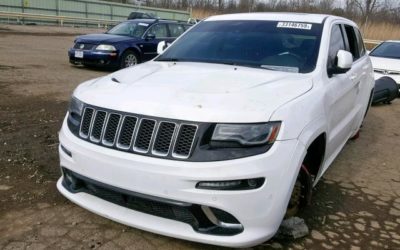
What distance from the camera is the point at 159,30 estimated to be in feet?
43.9

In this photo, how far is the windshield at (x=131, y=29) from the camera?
1285 centimetres

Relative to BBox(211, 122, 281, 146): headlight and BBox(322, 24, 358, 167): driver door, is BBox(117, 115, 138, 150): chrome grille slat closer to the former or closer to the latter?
BBox(211, 122, 281, 146): headlight

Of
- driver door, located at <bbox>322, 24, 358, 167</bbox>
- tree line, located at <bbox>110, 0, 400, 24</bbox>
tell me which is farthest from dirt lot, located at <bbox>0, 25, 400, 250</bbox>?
tree line, located at <bbox>110, 0, 400, 24</bbox>

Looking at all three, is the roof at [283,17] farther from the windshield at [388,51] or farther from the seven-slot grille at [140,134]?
the windshield at [388,51]

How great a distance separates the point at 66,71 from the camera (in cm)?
1159

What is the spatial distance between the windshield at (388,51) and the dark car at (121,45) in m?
6.18

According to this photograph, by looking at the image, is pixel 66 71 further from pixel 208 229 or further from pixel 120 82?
pixel 208 229

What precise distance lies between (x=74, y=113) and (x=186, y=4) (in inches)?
2151

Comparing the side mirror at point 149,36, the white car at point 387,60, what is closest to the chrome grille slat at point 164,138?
the white car at point 387,60

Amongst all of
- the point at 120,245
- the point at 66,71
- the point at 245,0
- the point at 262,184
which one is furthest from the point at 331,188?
the point at 245,0

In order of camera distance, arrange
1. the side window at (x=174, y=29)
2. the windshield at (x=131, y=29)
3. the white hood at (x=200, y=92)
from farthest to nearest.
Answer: the side window at (x=174, y=29), the windshield at (x=131, y=29), the white hood at (x=200, y=92)

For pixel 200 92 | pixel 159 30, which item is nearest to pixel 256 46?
pixel 200 92

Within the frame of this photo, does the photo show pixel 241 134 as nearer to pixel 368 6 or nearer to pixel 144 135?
pixel 144 135

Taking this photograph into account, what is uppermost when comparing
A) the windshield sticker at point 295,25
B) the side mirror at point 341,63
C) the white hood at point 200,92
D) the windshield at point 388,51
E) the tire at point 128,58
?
the windshield sticker at point 295,25
